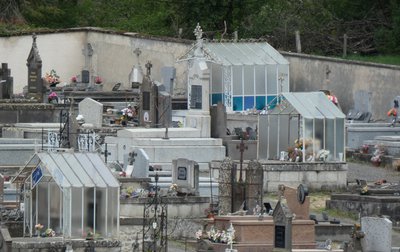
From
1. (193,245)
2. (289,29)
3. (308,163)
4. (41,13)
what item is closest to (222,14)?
(289,29)

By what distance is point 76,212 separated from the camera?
31.6 m

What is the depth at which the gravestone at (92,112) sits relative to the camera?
45.7m

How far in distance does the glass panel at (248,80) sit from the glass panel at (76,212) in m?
22.6

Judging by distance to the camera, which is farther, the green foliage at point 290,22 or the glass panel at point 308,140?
the green foliage at point 290,22

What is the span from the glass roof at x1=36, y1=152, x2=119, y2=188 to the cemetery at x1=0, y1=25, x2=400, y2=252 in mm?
21

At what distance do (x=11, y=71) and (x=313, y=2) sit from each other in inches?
411

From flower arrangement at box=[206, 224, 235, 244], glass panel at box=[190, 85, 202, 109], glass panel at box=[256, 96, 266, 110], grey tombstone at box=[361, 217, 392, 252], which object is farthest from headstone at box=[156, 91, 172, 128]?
grey tombstone at box=[361, 217, 392, 252]

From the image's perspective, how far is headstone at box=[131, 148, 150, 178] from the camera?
3747cm

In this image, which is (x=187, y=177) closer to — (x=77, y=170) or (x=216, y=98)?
(x=77, y=170)

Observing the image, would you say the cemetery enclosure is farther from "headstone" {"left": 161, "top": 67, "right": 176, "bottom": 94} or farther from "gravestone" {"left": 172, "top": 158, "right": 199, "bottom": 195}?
"headstone" {"left": 161, "top": 67, "right": 176, "bottom": 94}

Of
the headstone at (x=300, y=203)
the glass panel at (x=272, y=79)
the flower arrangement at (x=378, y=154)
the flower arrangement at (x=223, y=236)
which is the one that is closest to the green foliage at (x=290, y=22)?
the glass panel at (x=272, y=79)

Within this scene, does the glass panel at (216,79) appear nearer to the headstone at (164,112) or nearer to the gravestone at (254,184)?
the headstone at (164,112)

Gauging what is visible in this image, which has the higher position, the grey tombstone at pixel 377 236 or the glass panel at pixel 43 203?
the glass panel at pixel 43 203

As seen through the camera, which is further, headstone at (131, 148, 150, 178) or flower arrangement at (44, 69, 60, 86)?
flower arrangement at (44, 69, 60, 86)
